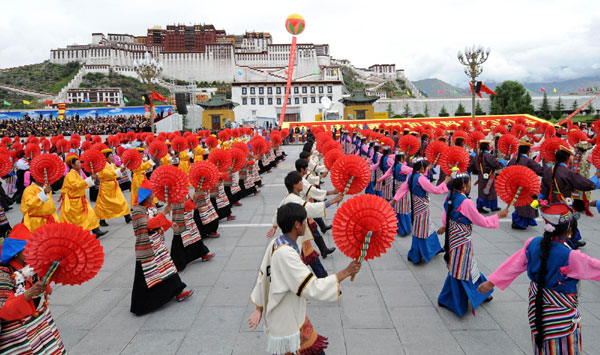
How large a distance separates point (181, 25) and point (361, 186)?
10151 cm

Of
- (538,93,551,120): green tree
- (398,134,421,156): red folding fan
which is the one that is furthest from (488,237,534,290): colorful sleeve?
(538,93,551,120): green tree

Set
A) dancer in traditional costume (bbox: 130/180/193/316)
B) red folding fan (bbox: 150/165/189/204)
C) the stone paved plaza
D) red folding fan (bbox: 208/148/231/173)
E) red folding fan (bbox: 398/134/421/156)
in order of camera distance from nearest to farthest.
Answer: the stone paved plaza, dancer in traditional costume (bbox: 130/180/193/316), red folding fan (bbox: 150/165/189/204), red folding fan (bbox: 208/148/231/173), red folding fan (bbox: 398/134/421/156)

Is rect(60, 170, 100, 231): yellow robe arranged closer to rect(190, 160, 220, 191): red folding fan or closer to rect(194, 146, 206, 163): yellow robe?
rect(190, 160, 220, 191): red folding fan

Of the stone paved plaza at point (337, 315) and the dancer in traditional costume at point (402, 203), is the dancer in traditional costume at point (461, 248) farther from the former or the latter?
the dancer in traditional costume at point (402, 203)

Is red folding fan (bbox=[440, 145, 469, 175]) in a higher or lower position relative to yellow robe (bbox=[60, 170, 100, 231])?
higher

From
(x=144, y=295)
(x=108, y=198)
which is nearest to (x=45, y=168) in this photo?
(x=108, y=198)

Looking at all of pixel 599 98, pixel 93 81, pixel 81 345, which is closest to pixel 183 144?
pixel 81 345

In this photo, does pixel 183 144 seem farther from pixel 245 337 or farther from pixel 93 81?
pixel 93 81

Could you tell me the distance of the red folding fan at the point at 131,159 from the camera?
7805mm

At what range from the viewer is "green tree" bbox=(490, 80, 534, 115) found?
156 ft

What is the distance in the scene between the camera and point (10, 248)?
2.52 meters

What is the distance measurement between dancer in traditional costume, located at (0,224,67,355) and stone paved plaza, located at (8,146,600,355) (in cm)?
107

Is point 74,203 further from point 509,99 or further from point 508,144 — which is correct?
point 509,99

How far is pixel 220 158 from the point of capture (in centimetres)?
724
